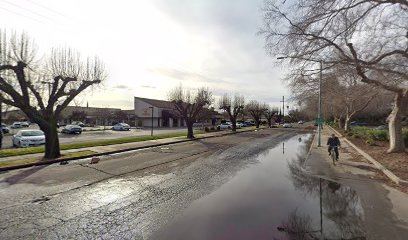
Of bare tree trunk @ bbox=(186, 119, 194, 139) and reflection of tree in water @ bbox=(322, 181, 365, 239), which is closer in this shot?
reflection of tree in water @ bbox=(322, 181, 365, 239)

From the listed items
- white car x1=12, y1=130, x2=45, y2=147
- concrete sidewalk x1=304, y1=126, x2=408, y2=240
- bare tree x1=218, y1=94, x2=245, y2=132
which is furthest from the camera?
bare tree x1=218, y1=94, x2=245, y2=132

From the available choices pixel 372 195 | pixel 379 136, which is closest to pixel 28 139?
pixel 372 195

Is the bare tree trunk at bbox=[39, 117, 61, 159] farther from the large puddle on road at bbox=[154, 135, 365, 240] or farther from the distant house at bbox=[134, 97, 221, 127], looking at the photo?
the distant house at bbox=[134, 97, 221, 127]

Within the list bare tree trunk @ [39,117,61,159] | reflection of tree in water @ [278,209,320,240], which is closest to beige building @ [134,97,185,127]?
bare tree trunk @ [39,117,61,159]

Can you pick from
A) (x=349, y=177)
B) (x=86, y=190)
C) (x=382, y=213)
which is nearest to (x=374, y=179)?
(x=349, y=177)

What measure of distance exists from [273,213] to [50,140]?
13.0 m

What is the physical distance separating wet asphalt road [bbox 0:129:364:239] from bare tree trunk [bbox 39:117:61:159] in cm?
300

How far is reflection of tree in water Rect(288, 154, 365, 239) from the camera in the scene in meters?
5.68

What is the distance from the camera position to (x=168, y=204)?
734 cm

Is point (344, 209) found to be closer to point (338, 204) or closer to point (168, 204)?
point (338, 204)

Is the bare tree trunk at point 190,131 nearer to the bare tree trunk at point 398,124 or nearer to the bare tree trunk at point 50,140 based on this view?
the bare tree trunk at point 50,140

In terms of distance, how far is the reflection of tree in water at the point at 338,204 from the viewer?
568 centimetres

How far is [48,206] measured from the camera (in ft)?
23.4

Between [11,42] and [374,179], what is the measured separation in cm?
1734
